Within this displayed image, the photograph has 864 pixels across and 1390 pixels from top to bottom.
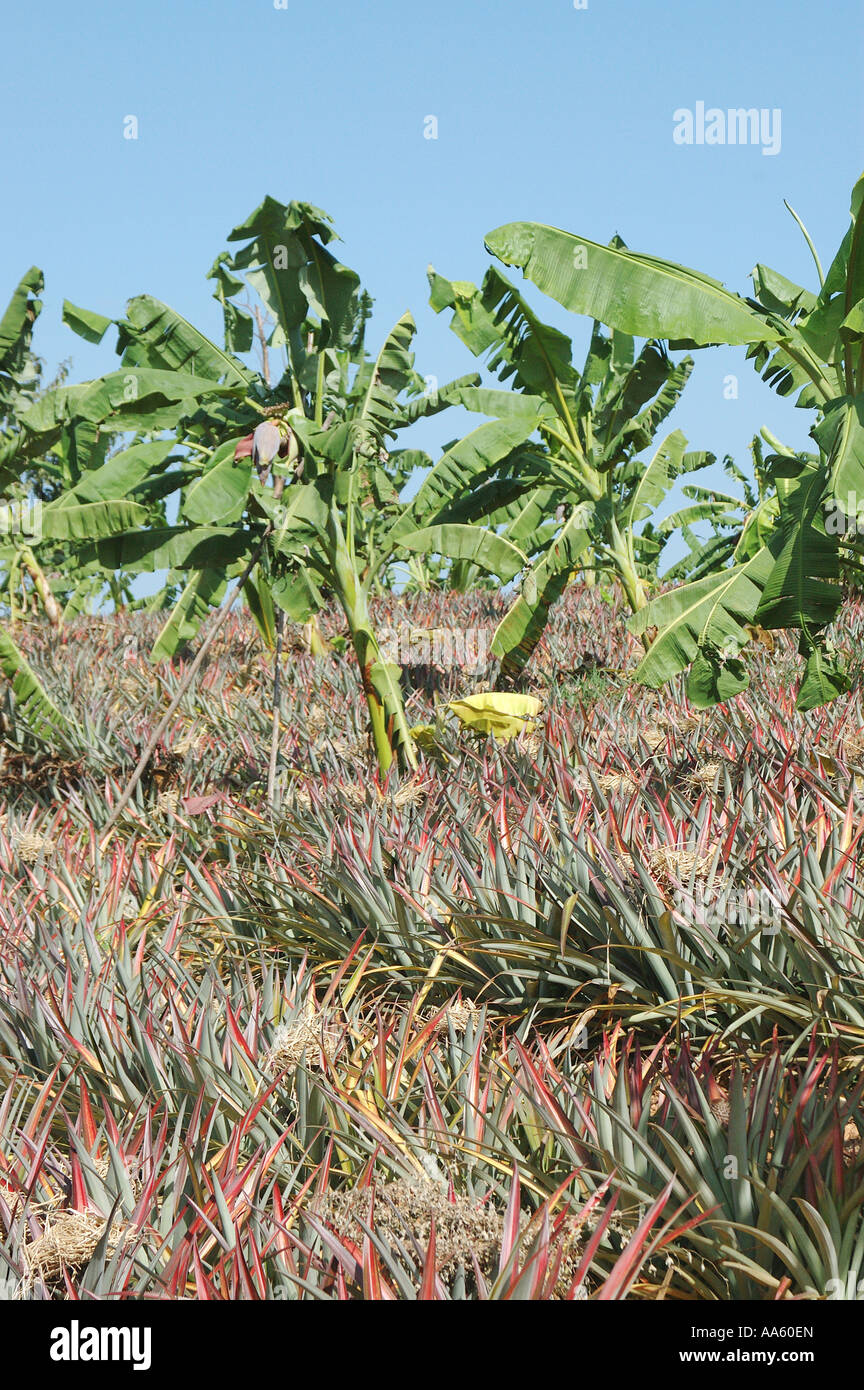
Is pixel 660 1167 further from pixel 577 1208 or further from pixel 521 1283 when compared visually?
pixel 521 1283

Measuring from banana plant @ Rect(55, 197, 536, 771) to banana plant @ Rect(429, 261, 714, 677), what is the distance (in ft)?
1.25

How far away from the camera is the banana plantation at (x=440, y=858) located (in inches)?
94.7

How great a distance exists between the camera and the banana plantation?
7.89ft

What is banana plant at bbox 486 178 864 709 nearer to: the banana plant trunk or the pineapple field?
the pineapple field

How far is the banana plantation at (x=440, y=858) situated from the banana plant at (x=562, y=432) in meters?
0.05

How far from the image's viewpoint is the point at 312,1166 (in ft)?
9.36

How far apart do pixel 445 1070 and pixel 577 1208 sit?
2.75ft

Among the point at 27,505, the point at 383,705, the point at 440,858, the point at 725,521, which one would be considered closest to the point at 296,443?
the point at 383,705

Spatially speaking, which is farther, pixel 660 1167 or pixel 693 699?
pixel 693 699

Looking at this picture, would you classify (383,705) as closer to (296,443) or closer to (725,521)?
(296,443)

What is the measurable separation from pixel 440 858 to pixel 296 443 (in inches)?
110

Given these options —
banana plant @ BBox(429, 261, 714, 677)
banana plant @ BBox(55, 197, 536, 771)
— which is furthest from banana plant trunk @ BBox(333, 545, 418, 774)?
banana plant @ BBox(429, 261, 714, 677)

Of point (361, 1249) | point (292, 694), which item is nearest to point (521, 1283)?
point (361, 1249)

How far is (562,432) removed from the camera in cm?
959
